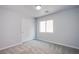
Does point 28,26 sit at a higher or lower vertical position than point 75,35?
higher

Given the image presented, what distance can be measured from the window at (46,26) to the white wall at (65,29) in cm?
10

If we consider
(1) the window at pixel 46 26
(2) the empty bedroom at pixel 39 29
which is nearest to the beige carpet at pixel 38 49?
(2) the empty bedroom at pixel 39 29

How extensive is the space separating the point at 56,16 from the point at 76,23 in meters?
0.50

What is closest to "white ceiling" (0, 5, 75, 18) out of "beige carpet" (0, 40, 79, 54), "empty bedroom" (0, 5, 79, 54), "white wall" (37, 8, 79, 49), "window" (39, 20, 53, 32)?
"empty bedroom" (0, 5, 79, 54)

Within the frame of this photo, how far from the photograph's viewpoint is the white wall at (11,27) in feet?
5.39

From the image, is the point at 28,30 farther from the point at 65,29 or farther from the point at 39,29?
the point at 65,29

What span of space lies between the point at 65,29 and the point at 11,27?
1.36 meters

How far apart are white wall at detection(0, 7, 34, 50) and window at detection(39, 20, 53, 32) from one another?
0.40 m

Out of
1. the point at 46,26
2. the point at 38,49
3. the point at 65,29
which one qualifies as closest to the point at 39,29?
the point at 46,26
